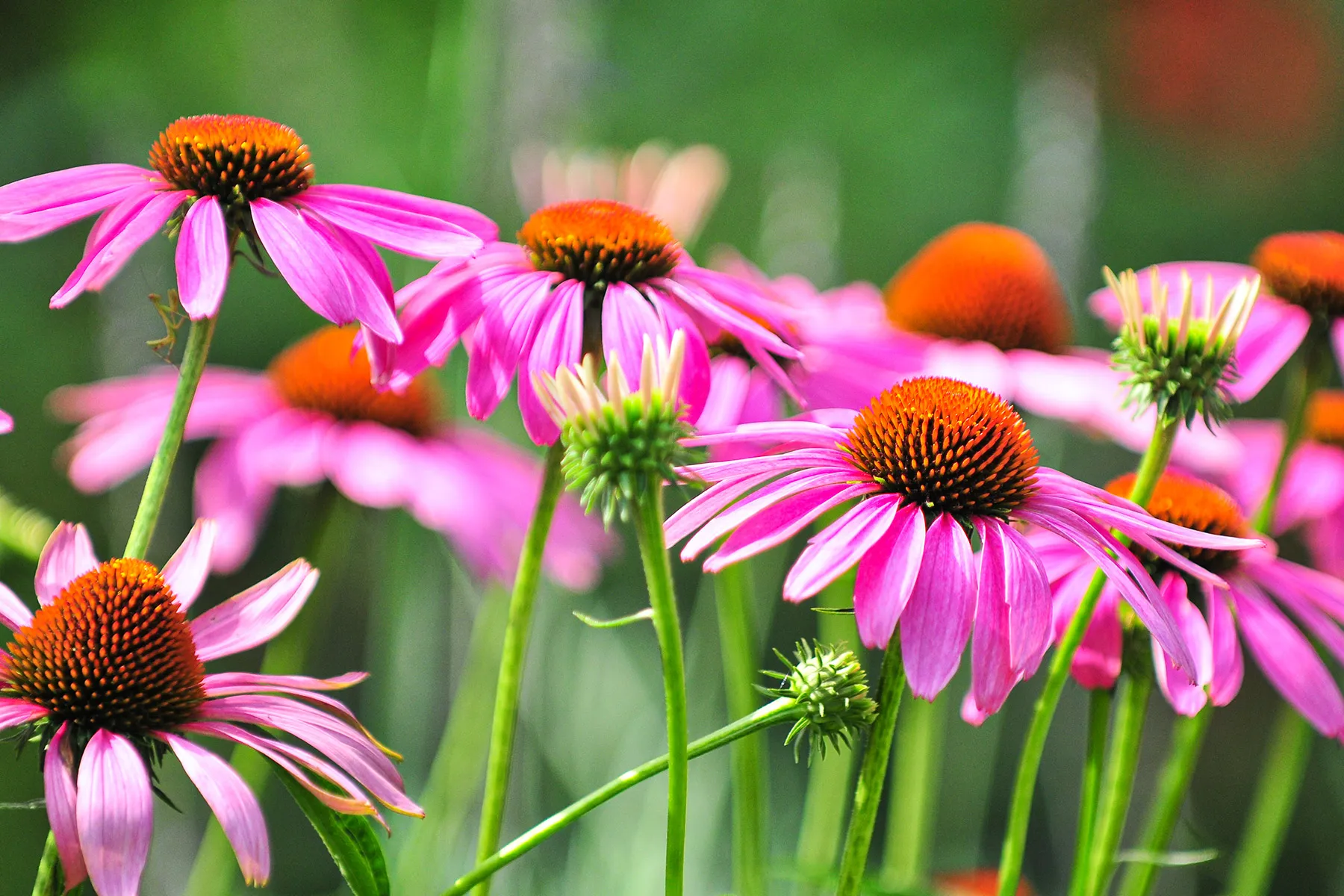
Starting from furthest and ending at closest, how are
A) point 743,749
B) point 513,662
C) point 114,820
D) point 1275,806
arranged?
1. point 1275,806
2. point 743,749
3. point 513,662
4. point 114,820

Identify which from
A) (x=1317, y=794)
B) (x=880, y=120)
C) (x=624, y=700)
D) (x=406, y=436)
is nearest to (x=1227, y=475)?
(x=406, y=436)

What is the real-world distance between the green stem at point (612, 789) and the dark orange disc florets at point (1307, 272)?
19.0 inches

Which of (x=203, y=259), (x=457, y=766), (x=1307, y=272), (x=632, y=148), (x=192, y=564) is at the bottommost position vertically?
(x=457, y=766)

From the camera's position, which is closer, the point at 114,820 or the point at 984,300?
the point at 114,820

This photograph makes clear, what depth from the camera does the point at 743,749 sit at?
21.8 inches

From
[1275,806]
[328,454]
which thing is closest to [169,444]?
[328,454]

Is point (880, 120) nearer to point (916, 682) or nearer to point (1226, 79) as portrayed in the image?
point (1226, 79)

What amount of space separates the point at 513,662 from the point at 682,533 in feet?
0.26

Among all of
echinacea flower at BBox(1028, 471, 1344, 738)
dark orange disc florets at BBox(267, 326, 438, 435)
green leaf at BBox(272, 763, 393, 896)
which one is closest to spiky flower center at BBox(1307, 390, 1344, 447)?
echinacea flower at BBox(1028, 471, 1344, 738)

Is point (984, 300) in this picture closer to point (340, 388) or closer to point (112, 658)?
point (340, 388)

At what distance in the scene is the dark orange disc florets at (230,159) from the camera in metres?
0.47

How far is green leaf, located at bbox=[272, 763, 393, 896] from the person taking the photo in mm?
365

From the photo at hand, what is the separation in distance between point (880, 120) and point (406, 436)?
256 centimetres

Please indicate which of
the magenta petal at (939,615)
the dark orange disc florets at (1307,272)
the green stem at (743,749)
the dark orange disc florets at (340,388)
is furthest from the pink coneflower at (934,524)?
the dark orange disc florets at (340,388)
